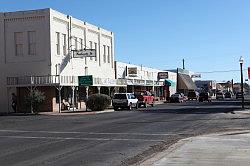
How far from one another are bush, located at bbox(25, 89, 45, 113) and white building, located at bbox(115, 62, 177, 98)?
→ 24733 mm

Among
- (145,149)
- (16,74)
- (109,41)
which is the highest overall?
(109,41)

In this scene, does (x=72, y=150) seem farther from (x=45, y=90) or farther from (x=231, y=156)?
(x=45, y=90)

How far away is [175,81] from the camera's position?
111m

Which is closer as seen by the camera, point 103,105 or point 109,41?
point 103,105

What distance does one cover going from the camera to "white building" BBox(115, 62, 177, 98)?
7294cm

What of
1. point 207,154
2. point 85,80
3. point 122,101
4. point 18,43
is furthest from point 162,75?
point 207,154

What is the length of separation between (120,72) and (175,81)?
134ft

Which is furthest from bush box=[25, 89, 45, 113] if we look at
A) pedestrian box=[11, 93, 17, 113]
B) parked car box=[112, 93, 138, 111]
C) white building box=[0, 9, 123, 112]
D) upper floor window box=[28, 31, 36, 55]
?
parked car box=[112, 93, 138, 111]

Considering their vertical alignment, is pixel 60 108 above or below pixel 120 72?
below

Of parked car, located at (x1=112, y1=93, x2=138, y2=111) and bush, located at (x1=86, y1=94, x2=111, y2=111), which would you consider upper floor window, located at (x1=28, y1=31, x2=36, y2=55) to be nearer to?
bush, located at (x1=86, y1=94, x2=111, y2=111)

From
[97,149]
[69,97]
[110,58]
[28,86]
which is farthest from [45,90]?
[97,149]

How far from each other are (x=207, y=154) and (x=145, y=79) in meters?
73.4

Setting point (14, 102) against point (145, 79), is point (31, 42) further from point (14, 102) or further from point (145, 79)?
point (145, 79)

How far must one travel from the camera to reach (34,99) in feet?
147
